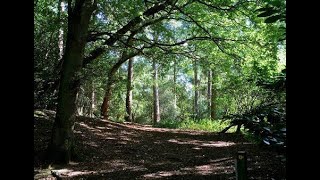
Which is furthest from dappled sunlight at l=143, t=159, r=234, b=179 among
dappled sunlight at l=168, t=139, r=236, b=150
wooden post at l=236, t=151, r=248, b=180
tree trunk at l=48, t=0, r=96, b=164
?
dappled sunlight at l=168, t=139, r=236, b=150

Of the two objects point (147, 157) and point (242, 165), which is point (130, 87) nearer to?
point (147, 157)

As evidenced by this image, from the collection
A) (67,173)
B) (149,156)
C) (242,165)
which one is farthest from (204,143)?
(242,165)

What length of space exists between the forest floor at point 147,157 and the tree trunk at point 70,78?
2.10 ft

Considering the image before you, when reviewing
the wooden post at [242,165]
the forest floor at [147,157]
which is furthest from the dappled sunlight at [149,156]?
the wooden post at [242,165]

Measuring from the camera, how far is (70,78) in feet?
26.0

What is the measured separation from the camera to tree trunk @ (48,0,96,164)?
25.7 feet

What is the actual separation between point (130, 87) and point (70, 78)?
1150 cm

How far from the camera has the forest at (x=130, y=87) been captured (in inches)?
199

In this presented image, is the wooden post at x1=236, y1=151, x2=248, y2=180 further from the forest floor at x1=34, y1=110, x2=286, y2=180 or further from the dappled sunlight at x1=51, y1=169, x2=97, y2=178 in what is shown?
the dappled sunlight at x1=51, y1=169, x2=97, y2=178

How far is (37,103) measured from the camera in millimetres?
12461
